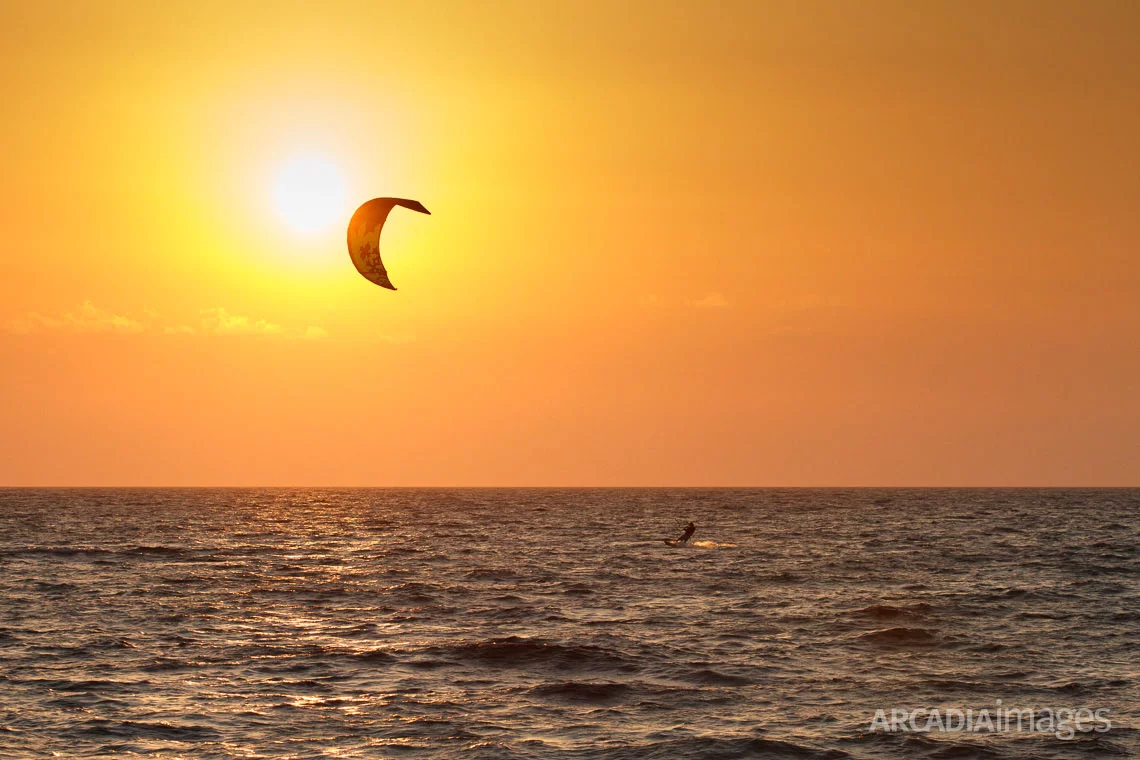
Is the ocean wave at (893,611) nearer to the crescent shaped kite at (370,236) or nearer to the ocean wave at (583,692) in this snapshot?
the ocean wave at (583,692)

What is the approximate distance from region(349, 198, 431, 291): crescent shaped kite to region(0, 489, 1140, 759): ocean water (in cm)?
906

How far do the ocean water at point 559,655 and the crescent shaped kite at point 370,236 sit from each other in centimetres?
906

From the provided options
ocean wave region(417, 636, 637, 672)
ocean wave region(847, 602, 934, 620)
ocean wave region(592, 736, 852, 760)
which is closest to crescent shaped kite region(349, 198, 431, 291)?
ocean wave region(417, 636, 637, 672)

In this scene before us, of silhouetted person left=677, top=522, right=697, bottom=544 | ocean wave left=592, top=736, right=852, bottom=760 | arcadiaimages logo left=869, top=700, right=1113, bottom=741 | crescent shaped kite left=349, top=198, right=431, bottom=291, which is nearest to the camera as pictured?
ocean wave left=592, top=736, right=852, bottom=760

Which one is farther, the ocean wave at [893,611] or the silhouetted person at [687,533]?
the silhouetted person at [687,533]

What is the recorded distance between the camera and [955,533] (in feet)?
255

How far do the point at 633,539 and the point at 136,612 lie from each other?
43.1 metres

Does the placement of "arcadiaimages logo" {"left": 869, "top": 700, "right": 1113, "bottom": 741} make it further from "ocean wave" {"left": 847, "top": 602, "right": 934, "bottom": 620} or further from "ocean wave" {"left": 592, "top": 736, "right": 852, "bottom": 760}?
"ocean wave" {"left": 847, "top": 602, "right": 934, "bottom": 620}

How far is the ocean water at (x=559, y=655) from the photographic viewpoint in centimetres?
1908

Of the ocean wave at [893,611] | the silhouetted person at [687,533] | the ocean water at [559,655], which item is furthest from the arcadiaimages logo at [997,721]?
the silhouetted person at [687,533]

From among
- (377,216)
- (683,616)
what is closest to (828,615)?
(683,616)

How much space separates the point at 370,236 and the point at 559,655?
1113cm

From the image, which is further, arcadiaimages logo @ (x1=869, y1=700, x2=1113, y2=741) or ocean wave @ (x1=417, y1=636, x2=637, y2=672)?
ocean wave @ (x1=417, y1=636, x2=637, y2=672)

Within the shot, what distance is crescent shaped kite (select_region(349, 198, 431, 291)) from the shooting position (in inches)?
1099
